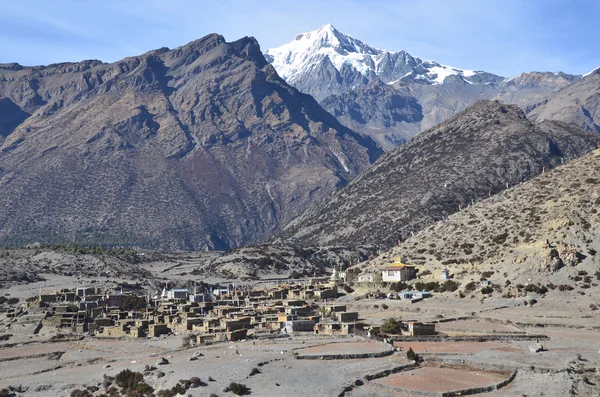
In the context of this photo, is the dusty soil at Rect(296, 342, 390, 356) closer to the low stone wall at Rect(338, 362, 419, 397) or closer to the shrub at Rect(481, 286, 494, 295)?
the low stone wall at Rect(338, 362, 419, 397)

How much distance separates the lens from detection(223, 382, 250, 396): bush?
5671cm

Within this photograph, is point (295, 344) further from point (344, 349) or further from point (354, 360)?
point (354, 360)

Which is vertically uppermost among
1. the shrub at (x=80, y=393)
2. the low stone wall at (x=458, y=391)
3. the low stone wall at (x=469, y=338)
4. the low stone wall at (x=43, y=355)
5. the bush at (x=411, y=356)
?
the low stone wall at (x=469, y=338)

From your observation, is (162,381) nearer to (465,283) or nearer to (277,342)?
(277,342)

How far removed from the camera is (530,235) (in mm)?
102500

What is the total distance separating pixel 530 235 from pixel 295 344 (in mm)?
39129

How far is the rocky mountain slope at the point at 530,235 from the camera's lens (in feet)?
309

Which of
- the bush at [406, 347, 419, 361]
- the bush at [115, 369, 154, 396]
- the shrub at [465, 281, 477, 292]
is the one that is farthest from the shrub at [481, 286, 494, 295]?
the bush at [115, 369, 154, 396]

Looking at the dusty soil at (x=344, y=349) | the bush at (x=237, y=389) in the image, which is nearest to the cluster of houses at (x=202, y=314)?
the dusty soil at (x=344, y=349)

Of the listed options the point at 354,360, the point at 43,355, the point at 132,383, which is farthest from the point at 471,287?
the point at 132,383

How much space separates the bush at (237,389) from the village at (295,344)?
88 mm

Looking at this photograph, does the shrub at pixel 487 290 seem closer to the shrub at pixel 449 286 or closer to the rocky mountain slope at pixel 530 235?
the rocky mountain slope at pixel 530 235

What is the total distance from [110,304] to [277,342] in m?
37.3

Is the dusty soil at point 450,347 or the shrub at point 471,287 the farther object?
the shrub at point 471,287
